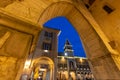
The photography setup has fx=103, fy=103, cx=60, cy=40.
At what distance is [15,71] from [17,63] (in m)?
0.19

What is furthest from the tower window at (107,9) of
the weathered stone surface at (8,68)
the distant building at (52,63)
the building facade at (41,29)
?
the distant building at (52,63)

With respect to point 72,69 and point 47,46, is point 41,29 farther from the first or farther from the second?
point 72,69

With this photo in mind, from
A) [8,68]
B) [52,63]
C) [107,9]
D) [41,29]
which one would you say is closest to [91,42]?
[107,9]

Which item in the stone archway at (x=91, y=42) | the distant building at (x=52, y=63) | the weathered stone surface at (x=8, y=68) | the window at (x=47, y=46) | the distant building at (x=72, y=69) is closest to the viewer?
the weathered stone surface at (x=8, y=68)

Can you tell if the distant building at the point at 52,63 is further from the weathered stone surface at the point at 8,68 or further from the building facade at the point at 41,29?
the weathered stone surface at the point at 8,68

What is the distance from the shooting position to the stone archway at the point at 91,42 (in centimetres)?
376

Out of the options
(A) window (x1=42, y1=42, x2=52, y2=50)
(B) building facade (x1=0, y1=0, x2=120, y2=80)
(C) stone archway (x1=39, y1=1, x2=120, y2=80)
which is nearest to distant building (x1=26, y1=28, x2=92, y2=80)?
(A) window (x1=42, y1=42, x2=52, y2=50)

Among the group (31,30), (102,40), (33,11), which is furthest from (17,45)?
(102,40)

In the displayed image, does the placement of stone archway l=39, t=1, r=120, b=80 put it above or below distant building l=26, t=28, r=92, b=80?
below

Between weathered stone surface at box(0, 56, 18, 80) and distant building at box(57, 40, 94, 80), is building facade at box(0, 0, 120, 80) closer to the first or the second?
weathered stone surface at box(0, 56, 18, 80)

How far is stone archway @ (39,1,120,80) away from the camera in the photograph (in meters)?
3.76

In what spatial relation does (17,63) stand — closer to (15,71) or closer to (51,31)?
(15,71)

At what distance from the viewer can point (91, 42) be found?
469 cm

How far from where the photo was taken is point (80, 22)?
512 centimetres
